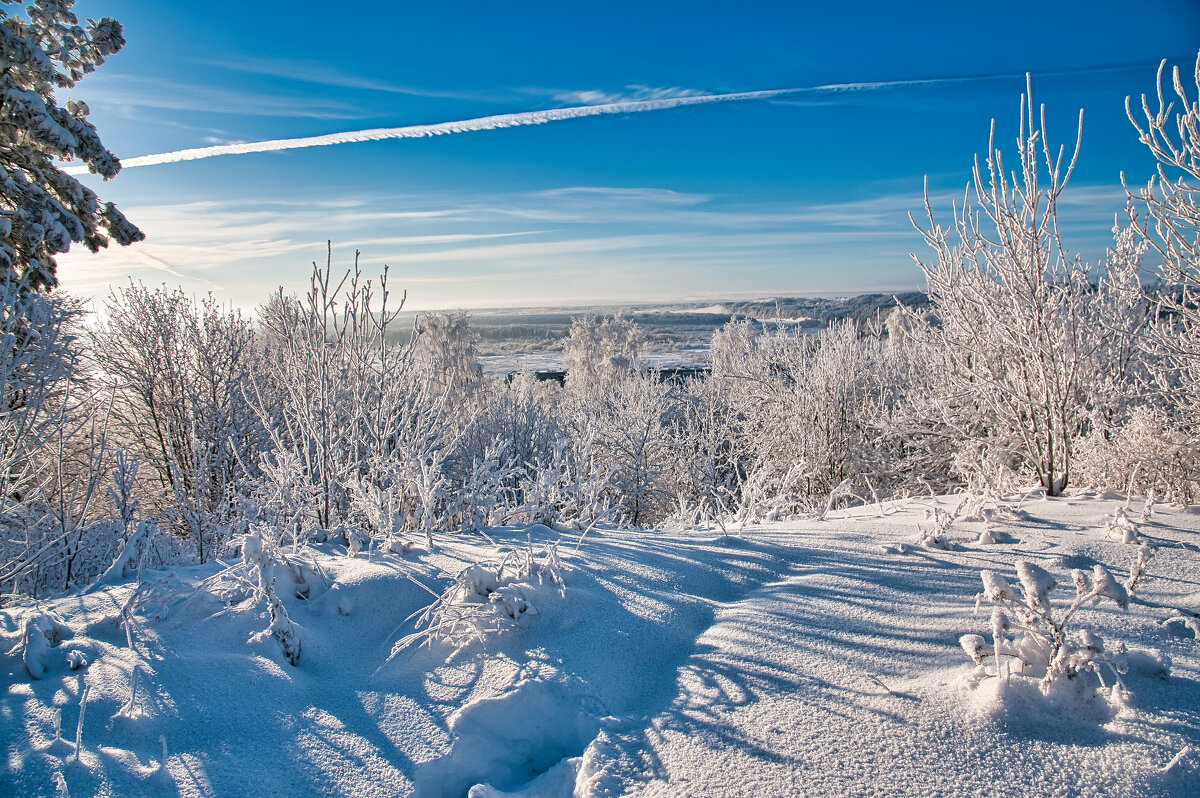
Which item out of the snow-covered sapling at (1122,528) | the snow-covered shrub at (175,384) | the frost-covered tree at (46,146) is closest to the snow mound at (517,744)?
the snow-covered sapling at (1122,528)

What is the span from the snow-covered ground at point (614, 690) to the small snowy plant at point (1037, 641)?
0.06 m

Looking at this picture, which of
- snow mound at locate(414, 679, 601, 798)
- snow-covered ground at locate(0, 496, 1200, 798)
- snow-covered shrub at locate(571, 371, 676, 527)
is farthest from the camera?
snow-covered shrub at locate(571, 371, 676, 527)

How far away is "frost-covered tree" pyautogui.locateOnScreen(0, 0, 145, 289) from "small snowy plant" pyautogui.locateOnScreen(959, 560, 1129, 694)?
9.33m

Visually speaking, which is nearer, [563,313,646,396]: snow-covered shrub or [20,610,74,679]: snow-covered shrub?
[20,610,74,679]: snow-covered shrub

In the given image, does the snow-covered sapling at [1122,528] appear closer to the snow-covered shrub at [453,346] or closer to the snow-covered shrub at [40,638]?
the snow-covered shrub at [40,638]

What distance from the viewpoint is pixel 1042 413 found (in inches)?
182

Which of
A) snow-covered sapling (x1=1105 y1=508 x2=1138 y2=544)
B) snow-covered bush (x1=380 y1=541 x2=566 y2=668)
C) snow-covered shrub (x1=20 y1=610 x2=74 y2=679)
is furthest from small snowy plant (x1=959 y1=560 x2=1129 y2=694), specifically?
snow-covered shrub (x1=20 y1=610 x2=74 y2=679)

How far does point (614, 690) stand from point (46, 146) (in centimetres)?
1052

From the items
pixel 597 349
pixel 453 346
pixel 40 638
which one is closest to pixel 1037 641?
pixel 40 638

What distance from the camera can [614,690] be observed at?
2.03 m

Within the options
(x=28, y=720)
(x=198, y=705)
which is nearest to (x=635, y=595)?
(x=198, y=705)

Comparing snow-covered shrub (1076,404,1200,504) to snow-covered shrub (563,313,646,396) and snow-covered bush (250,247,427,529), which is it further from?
snow-covered shrub (563,313,646,396)

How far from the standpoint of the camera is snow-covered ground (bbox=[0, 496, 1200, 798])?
1567 millimetres

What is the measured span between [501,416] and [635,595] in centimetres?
1231
